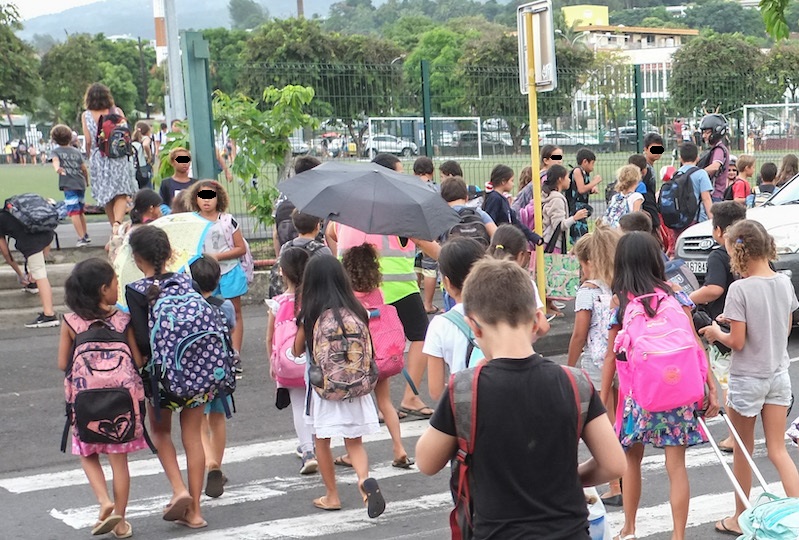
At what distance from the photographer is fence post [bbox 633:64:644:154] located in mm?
17938

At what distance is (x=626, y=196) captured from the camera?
11.8 meters

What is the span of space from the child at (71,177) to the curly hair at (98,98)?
5.51 ft

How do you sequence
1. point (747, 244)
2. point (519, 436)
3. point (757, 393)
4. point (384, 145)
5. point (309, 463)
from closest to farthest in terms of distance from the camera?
point (519, 436) → point (747, 244) → point (757, 393) → point (309, 463) → point (384, 145)

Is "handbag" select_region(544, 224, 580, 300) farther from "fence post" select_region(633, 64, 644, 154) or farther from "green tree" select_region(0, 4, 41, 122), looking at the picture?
"green tree" select_region(0, 4, 41, 122)

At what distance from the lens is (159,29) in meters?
21.8

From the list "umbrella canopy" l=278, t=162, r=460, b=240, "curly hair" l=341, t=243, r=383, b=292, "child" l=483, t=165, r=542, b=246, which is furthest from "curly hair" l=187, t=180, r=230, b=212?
"child" l=483, t=165, r=542, b=246

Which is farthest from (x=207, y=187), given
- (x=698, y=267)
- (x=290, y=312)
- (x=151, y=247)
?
(x=698, y=267)

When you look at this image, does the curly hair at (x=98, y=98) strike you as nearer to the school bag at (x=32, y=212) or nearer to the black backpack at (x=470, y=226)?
the school bag at (x=32, y=212)

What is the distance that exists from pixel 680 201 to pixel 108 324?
8.64 metres

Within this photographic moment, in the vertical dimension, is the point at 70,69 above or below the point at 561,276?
above

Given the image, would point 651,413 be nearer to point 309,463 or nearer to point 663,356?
point 663,356

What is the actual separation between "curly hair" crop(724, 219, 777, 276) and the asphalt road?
5.06 ft

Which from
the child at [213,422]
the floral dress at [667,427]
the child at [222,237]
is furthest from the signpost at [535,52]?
the floral dress at [667,427]

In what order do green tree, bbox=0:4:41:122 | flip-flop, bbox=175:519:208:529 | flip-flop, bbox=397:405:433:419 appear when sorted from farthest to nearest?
green tree, bbox=0:4:41:122 → flip-flop, bbox=397:405:433:419 → flip-flop, bbox=175:519:208:529
